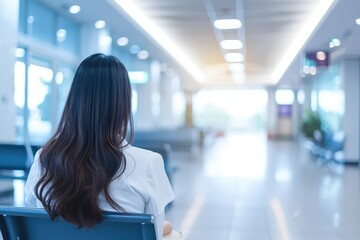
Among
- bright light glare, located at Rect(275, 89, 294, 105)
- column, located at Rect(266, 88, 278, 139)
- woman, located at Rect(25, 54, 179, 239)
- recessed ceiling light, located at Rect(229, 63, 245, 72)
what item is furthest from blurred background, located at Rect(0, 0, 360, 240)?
column, located at Rect(266, 88, 278, 139)

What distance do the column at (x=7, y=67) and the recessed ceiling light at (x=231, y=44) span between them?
584 cm

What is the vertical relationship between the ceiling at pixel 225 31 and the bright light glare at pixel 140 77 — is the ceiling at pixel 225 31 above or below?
above

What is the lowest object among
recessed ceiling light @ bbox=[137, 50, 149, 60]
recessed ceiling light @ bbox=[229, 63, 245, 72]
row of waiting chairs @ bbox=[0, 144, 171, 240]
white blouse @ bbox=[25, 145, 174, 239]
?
row of waiting chairs @ bbox=[0, 144, 171, 240]

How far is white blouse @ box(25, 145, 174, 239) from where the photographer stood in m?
1.38

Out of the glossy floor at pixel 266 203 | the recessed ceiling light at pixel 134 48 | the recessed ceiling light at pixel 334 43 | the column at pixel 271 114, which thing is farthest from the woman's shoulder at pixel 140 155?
the column at pixel 271 114

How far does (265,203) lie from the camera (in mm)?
5531

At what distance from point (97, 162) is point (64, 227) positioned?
0.27 metres

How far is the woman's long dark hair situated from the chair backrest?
2.0 inches

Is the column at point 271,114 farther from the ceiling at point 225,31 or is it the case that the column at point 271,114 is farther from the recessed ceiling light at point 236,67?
the ceiling at point 225,31

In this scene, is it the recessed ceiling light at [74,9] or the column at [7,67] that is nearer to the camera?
the column at [7,67]

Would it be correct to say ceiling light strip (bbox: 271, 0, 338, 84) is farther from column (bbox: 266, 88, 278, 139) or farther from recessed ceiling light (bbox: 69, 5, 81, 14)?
column (bbox: 266, 88, 278, 139)

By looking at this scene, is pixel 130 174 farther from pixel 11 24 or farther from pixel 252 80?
pixel 252 80

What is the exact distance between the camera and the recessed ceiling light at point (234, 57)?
12.9 meters

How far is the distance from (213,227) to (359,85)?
757cm
